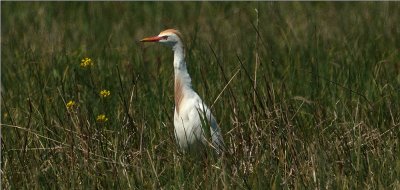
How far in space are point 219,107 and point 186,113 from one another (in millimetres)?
564

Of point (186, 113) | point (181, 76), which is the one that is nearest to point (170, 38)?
point (181, 76)

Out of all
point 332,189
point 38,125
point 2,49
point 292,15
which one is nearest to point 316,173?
point 332,189

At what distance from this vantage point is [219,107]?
654cm

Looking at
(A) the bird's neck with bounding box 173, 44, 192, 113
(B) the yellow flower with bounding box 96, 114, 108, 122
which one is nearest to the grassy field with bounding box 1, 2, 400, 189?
(B) the yellow flower with bounding box 96, 114, 108, 122

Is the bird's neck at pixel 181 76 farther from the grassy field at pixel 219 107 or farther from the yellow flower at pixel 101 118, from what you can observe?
the yellow flower at pixel 101 118

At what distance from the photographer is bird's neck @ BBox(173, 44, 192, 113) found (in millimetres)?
6082

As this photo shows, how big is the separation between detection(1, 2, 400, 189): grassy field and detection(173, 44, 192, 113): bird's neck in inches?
7.1

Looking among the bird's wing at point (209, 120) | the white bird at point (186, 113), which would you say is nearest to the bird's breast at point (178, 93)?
the white bird at point (186, 113)

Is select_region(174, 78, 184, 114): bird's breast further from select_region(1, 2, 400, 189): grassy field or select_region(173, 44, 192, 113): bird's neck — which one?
select_region(1, 2, 400, 189): grassy field

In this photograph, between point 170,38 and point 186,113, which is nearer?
point 186,113

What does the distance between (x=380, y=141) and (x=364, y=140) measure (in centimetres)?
8

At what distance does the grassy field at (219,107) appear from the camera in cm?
551

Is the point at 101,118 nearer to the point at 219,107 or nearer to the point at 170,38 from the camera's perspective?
the point at 170,38

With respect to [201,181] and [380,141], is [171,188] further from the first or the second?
[380,141]
